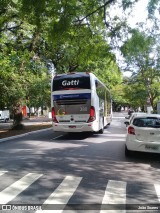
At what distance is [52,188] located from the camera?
7.19m

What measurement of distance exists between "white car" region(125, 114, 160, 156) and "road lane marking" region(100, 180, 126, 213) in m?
3.31

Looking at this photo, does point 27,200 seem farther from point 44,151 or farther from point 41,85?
point 41,85

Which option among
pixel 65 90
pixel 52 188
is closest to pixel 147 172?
pixel 52 188

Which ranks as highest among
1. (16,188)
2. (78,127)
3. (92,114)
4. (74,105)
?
(74,105)

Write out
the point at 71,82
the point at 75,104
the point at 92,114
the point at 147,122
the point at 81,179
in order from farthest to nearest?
1. the point at 71,82
2. the point at 75,104
3. the point at 92,114
4. the point at 147,122
5. the point at 81,179

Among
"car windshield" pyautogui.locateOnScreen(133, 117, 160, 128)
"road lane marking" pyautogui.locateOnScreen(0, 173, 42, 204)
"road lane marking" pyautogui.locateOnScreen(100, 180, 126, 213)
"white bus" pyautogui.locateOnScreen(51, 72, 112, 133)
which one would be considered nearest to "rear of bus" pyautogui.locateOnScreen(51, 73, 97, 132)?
"white bus" pyautogui.locateOnScreen(51, 72, 112, 133)

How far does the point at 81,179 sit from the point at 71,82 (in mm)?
10567

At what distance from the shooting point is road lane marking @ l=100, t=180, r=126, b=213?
624 cm

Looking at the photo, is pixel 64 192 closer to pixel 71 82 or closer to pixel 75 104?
pixel 75 104

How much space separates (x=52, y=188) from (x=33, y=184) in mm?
601

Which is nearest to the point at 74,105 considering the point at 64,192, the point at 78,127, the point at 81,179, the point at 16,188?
the point at 78,127

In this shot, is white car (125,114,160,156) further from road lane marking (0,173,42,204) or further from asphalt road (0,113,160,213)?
road lane marking (0,173,42,204)

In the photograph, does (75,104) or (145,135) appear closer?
(145,135)

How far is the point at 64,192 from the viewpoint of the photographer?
6.88m
